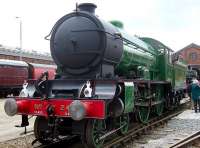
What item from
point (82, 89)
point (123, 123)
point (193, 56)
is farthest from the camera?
point (193, 56)

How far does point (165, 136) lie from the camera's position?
9.84 metres

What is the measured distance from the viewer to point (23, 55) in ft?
155

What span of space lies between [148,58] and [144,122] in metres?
2.33

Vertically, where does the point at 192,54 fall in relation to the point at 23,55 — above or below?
above

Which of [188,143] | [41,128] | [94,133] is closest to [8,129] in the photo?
[41,128]

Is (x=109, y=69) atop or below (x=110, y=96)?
atop

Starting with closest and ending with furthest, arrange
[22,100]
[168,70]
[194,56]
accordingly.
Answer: [22,100]
[168,70]
[194,56]

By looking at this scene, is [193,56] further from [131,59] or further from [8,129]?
[8,129]

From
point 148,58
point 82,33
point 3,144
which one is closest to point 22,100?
point 3,144

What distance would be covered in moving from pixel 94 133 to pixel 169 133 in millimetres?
3584

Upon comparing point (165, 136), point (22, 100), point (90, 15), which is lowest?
point (165, 136)

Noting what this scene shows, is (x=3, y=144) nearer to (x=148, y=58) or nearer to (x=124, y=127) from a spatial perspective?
(x=124, y=127)

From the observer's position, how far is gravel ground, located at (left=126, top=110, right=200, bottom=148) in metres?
8.78

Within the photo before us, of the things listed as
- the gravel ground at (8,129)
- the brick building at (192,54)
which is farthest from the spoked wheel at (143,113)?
the brick building at (192,54)
